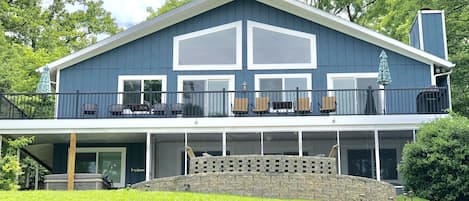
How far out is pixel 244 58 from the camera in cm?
1998

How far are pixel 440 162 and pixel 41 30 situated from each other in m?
24.3

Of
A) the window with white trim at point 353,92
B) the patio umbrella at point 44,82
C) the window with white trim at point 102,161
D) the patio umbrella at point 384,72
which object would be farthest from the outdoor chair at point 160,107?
the patio umbrella at point 384,72

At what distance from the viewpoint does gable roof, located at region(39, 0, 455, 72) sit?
1950 centimetres

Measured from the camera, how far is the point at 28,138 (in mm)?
18391

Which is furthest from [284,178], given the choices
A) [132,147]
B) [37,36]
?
[37,36]

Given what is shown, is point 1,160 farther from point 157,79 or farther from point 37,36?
point 37,36

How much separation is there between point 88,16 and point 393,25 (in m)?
16.8

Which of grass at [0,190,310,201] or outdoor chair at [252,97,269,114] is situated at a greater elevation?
outdoor chair at [252,97,269,114]

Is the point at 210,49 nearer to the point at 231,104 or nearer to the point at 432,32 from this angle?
the point at 231,104

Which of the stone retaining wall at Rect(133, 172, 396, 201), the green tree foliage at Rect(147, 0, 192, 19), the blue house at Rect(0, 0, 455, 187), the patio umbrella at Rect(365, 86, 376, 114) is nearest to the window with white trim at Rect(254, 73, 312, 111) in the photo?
the blue house at Rect(0, 0, 455, 187)

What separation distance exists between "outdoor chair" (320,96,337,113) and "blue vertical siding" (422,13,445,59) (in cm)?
398

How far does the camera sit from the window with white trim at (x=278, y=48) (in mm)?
19938

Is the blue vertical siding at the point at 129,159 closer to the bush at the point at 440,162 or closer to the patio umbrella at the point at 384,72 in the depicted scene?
the patio umbrella at the point at 384,72

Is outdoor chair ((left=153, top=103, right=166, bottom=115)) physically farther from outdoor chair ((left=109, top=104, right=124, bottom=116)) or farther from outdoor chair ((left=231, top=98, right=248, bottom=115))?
outdoor chair ((left=231, top=98, right=248, bottom=115))
